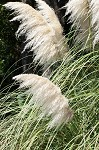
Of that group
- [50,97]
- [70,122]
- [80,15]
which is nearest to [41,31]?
[80,15]

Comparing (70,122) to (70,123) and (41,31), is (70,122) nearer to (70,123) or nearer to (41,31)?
(70,123)

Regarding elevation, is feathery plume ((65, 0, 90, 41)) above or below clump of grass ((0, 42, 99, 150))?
above

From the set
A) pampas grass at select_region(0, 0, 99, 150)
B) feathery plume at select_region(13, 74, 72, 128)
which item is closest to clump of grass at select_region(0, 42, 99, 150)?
pampas grass at select_region(0, 0, 99, 150)

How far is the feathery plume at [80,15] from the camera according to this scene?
2.90 meters

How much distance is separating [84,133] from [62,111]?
0.41m

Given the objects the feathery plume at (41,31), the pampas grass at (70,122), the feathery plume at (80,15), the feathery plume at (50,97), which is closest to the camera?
the feathery plume at (50,97)

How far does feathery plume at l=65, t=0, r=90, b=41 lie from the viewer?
2896 mm

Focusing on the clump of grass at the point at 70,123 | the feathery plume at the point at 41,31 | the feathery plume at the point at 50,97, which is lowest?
the clump of grass at the point at 70,123

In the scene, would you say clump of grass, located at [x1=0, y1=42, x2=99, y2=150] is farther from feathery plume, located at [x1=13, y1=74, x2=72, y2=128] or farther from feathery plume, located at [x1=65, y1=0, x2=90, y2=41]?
feathery plume, located at [x1=13, y1=74, x2=72, y2=128]

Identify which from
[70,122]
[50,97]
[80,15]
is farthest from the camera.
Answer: [80,15]

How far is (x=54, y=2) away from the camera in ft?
16.0

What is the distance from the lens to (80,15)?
305 cm

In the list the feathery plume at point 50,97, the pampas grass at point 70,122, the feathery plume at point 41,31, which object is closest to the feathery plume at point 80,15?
the pampas grass at point 70,122

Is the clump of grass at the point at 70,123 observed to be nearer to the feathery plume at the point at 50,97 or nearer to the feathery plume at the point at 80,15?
the feathery plume at the point at 80,15
